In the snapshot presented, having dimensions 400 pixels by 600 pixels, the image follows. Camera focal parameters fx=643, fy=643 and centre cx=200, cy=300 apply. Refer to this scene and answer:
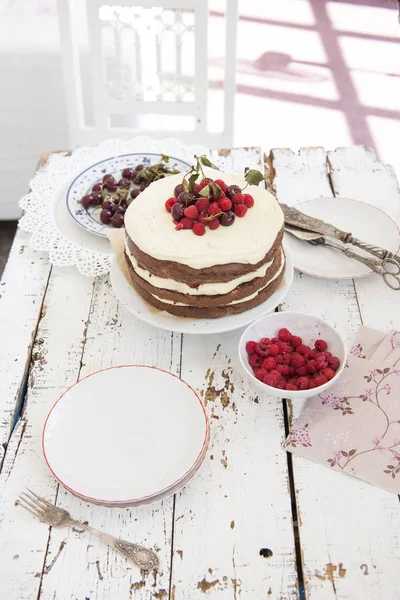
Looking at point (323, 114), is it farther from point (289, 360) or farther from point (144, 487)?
point (144, 487)

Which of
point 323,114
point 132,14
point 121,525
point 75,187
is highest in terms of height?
point 132,14

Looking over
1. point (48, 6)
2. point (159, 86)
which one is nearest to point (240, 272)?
point (159, 86)

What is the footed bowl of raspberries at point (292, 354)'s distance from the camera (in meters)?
1.07

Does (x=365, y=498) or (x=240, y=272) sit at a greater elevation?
(x=240, y=272)

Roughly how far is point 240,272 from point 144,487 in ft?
1.32

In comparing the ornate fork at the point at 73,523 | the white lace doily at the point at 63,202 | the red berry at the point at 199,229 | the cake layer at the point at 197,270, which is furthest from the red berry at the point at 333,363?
the white lace doily at the point at 63,202

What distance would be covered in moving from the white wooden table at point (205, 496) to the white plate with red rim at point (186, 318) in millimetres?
67

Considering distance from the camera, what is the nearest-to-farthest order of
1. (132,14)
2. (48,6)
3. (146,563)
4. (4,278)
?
(146,563)
(4,278)
(132,14)
(48,6)

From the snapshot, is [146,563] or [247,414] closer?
[146,563]

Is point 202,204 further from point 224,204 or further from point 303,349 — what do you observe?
point 303,349

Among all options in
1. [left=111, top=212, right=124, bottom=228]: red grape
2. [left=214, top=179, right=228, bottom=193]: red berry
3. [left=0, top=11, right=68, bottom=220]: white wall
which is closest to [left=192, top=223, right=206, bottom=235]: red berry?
[left=214, top=179, right=228, bottom=193]: red berry

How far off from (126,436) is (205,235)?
38 centimetres

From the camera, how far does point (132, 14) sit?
75.9 inches

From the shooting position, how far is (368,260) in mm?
1345
